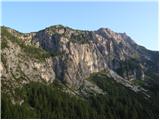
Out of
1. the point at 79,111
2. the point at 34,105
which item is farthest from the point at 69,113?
the point at 34,105

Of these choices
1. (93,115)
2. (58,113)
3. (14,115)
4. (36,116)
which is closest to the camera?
(14,115)

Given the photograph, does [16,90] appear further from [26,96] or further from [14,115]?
[14,115]

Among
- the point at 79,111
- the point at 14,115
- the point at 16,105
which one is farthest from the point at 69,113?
the point at 14,115

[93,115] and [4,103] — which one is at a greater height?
[4,103]

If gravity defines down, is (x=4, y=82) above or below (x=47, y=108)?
above

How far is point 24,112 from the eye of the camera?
537 feet

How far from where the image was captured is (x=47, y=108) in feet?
607

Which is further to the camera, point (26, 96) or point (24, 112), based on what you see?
point (26, 96)

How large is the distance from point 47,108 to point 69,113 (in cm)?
1402

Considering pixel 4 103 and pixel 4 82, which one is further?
pixel 4 82

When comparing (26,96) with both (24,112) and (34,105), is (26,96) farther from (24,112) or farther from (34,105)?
(24,112)

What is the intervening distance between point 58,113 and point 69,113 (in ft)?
35.4

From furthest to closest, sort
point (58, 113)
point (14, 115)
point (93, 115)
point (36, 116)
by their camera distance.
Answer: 1. point (93, 115)
2. point (58, 113)
3. point (36, 116)
4. point (14, 115)

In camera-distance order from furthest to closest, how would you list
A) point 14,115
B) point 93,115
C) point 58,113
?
1. point 93,115
2. point 58,113
3. point 14,115
